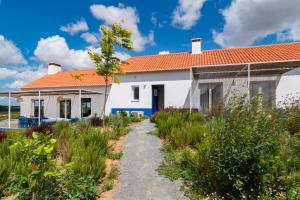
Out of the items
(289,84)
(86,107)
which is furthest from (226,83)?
(86,107)

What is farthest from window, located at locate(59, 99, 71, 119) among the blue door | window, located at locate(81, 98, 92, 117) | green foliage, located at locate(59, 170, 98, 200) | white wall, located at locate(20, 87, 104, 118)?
green foliage, located at locate(59, 170, 98, 200)

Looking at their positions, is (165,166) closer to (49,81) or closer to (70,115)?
(70,115)

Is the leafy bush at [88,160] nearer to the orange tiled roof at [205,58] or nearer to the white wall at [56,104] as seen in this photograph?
the orange tiled roof at [205,58]

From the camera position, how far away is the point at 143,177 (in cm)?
557

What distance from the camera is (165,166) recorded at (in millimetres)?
6004

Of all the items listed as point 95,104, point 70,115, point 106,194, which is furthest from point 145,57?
point 106,194

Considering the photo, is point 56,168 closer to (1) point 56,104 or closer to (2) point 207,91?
(2) point 207,91

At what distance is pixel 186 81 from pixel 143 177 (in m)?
12.6

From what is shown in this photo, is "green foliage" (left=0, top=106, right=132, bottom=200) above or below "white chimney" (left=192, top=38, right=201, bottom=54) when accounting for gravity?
below

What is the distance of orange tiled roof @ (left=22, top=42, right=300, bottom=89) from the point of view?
1612 cm

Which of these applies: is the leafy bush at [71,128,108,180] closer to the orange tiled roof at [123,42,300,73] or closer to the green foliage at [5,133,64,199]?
the green foliage at [5,133,64,199]

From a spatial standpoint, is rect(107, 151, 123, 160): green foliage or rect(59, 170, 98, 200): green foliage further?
rect(107, 151, 123, 160): green foliage

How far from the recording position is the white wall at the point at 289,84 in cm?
1491

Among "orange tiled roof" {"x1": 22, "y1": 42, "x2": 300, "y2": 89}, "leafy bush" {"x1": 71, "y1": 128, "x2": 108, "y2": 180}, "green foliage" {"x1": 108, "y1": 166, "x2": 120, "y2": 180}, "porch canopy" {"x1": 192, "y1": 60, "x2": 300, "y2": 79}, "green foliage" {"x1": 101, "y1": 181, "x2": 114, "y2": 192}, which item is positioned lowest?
"green foliage" {"x1": 101, "y1": 181, "x2": 114, "y2": 192}
